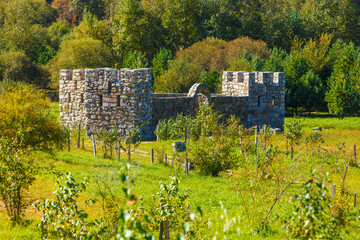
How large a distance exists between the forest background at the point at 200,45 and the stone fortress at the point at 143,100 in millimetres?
13066

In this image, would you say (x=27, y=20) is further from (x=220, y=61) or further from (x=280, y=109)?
(x=280, y=109)

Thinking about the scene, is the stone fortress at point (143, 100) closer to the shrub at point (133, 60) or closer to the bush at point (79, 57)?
the bush at point (79, 57)

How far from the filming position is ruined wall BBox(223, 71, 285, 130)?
107 feet

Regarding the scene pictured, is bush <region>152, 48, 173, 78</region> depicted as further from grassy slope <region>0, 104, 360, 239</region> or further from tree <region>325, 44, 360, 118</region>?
grassy slope <region>0, 104, 360, 239</region>

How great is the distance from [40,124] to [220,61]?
36575mm

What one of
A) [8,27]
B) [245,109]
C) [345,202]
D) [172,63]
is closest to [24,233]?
[345,202]

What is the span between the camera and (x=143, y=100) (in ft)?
91.4

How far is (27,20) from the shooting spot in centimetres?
6047

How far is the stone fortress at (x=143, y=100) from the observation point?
91.0 ft

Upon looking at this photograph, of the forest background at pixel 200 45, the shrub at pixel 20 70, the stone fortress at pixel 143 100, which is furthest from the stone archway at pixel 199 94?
the shrub at pixel 20 70

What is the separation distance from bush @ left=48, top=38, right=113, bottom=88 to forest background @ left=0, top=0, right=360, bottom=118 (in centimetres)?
10

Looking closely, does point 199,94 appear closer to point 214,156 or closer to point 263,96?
point 263,96

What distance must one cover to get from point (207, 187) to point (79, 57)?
3174 centimetres

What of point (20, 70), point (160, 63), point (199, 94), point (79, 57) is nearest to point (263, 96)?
point (199, 94)
